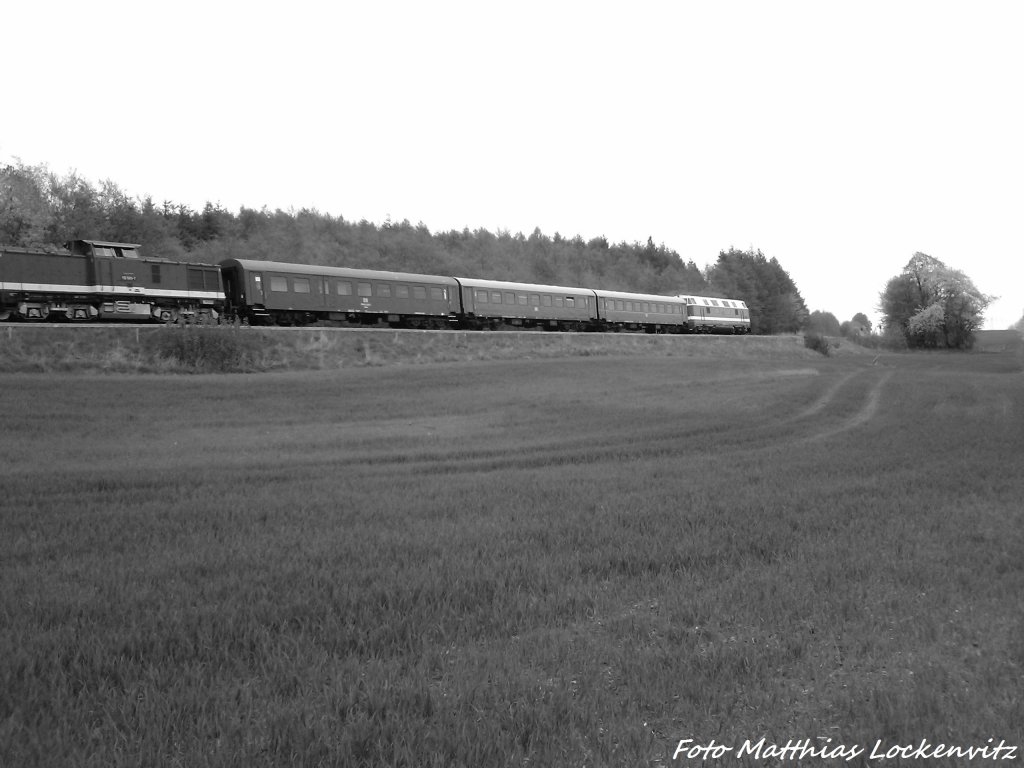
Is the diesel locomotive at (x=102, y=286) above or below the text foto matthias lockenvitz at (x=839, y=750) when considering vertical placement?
above

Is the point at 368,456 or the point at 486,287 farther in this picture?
the point at 486,287

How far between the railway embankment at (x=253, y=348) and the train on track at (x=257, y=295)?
1.88 meters

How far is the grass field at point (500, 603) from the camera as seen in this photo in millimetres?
3766

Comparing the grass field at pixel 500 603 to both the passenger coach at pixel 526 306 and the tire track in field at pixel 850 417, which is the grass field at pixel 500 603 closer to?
the tire track in field at pixel 850 417

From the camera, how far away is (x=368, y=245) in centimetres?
7594

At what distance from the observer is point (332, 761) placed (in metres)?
3.49

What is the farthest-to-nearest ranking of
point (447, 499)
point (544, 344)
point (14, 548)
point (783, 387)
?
1. point (544, 344)
2. point (783, 387)
3. point (447, 499)
4. point (14, 548)

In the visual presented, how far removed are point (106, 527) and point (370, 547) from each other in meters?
3.08

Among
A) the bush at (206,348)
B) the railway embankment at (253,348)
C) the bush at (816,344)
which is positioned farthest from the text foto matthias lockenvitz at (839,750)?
the bush at (816,344)

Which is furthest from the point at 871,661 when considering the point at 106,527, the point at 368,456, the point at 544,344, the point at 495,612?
the point at 544,344

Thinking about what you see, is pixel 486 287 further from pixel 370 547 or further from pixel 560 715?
pixel 560 715

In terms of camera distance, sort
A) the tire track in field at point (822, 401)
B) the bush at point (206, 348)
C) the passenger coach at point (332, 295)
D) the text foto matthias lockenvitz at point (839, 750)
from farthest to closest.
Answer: the passenger coach at point (332, 295) → the bush at point (206, 348) → the tire track in field at point (822, 401) → the text foto matthias lockenvitz at point (839, 750)

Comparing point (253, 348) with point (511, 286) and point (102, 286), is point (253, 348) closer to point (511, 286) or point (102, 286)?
point (102, 286)

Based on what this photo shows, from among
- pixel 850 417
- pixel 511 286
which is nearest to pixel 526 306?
pixel 511 286
